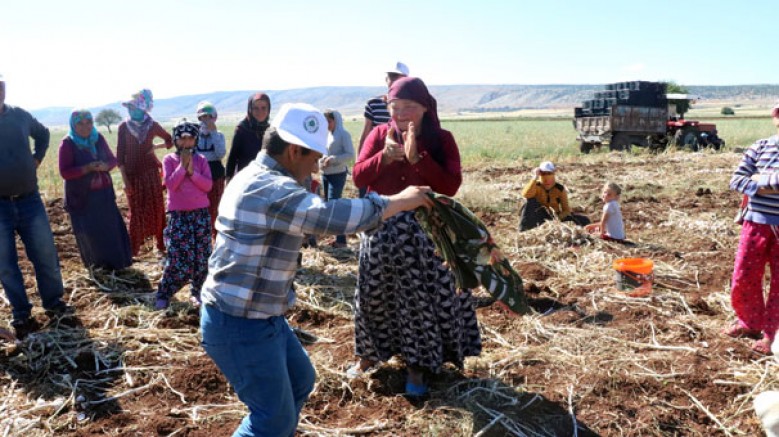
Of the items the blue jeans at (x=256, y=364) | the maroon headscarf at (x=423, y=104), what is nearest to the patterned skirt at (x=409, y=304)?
the maroon headscarf at (x=423, y=104)

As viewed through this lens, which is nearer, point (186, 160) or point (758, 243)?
point (758, 243)

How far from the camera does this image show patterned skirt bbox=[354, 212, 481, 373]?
347 cm

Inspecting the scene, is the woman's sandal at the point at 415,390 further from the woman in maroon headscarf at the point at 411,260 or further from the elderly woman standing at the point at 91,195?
the elderly woman standing at the point at 91,195

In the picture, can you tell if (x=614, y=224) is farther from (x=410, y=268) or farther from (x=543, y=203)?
(x=410, y=268)

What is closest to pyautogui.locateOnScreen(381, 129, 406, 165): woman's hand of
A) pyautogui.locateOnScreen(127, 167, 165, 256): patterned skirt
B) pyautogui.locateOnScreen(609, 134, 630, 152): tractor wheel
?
pyautogui.locateOnScreen(127, 167, 165, 256): patterned skirt

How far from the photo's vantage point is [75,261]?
6844 mm

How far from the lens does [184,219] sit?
528 cm

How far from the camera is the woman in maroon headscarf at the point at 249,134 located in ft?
18.9

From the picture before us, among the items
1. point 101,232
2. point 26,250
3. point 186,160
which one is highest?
point 186,160

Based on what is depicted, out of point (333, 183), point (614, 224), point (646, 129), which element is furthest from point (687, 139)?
point (333, 183)

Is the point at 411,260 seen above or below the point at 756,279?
above

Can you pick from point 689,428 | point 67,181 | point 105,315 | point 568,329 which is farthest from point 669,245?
point 67,181

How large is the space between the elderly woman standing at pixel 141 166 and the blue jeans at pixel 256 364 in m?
4.07

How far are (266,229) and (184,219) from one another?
10.6ft
